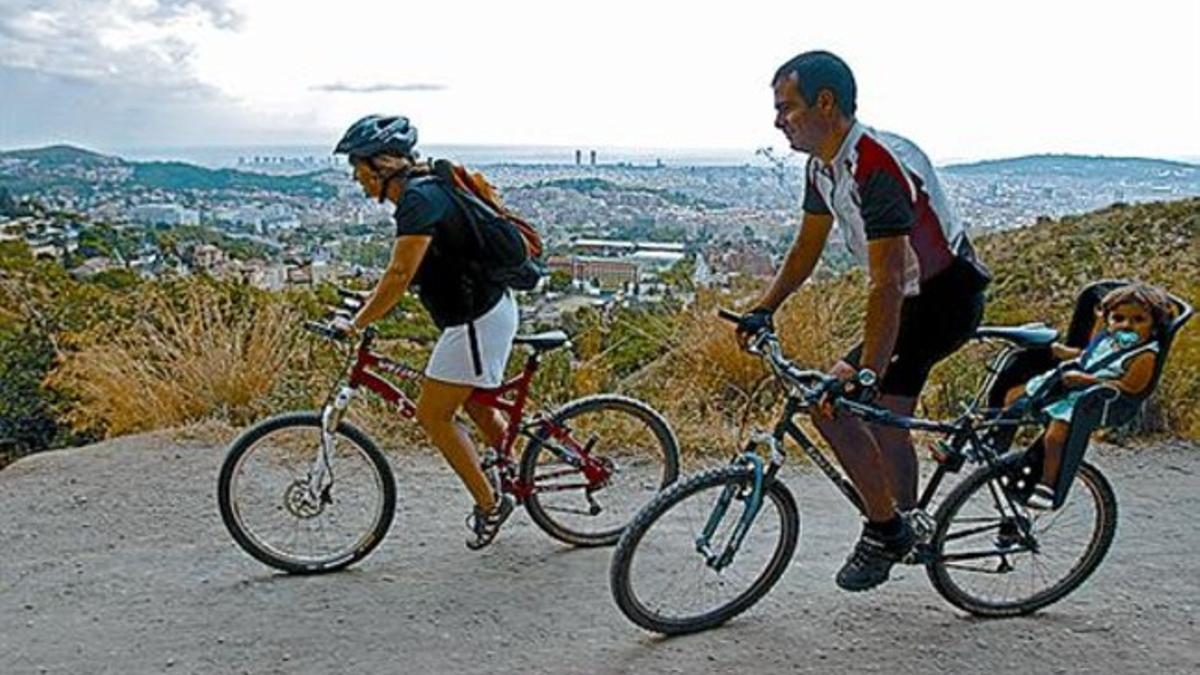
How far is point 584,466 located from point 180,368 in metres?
3.18

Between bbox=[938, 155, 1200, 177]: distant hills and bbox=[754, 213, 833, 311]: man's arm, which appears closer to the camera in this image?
bbox=[754, 213, 833, 311]: man's arm

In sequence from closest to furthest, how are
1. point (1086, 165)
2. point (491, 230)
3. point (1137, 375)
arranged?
1. point (1137, 375)
2. point (491, 230)
3. point (1086, 165)

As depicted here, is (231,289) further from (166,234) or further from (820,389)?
(820,389)

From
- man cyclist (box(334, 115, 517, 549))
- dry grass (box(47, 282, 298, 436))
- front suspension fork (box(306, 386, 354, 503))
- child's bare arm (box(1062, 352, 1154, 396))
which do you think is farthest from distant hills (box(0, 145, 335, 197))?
child's bare arm (box(1062, 352, 1154, 396))

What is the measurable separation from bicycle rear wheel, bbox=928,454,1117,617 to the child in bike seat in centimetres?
17

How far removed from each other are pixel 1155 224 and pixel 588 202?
1628cm

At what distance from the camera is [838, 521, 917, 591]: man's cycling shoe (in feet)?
11.1

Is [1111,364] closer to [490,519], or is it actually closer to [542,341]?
[542,341]

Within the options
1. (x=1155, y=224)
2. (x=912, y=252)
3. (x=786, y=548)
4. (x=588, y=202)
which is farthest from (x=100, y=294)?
(x=1155, y=224)

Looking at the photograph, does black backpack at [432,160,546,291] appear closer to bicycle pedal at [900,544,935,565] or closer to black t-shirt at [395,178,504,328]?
black t-shirt at [395,178,504,328]

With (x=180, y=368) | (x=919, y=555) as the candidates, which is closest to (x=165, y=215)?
(x=180, y=368)

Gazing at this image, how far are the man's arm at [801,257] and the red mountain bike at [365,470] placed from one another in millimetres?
877

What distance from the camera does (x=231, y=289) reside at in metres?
7.24

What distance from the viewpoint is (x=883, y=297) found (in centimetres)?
288
